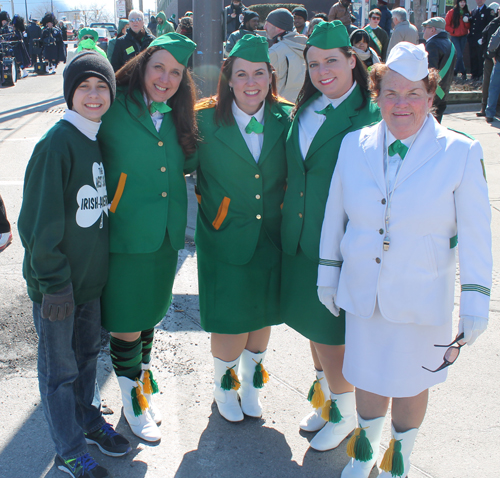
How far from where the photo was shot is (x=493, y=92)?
9.11 m

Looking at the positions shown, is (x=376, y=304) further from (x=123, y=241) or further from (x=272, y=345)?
(x=272, y=345)

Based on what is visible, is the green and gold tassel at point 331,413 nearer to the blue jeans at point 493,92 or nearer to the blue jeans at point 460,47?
the blue jeans at point 493,92

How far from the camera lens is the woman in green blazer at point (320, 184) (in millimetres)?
2502

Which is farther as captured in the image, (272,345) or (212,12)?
(212,12)

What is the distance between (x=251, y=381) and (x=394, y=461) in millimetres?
966

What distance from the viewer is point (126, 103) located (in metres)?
2.54

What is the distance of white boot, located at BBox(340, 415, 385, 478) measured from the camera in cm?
239

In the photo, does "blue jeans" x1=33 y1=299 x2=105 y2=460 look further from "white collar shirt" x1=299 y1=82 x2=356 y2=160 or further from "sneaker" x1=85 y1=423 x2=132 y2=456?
"white collar shirt" x1=299 y1=82 x2=356 y2=160

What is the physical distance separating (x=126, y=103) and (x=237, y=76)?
0.57 metres

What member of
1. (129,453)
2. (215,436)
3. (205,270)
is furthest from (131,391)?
(205,270)

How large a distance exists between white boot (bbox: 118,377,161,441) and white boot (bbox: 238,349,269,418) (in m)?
0.52

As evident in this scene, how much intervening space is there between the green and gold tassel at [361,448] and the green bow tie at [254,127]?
1.52m

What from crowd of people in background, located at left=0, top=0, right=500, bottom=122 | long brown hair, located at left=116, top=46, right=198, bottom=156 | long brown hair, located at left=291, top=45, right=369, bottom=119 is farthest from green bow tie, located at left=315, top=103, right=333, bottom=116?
crowd of people in background, located at left=0, top=0, right=500, bottom=122

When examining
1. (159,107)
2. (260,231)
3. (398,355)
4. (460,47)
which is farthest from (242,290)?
(460,47)
